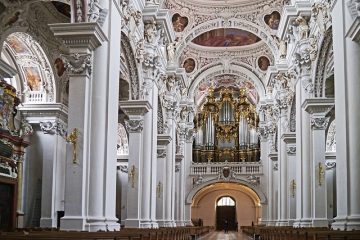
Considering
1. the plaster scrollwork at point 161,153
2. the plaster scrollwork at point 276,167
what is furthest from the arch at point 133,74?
the plaster scrollwork at point 276,167

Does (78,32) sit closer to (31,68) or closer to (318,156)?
(31,68)

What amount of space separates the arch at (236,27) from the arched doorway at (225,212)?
1568 centimetres

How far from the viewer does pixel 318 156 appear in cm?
1709

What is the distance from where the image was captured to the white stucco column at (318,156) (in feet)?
55.2

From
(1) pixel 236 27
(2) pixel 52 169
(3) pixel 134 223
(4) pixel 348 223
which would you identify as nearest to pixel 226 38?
(1) pixel 236 27

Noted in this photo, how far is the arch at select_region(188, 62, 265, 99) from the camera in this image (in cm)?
3338

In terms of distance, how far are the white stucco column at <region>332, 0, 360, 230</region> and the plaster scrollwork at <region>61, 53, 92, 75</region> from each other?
526 centimetres

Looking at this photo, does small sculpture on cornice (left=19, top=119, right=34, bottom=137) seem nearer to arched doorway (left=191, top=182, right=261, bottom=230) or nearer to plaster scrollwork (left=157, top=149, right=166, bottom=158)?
plaster scrollwork (left=157, top=149, right=166, bottom=158)

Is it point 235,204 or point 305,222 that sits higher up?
point 235,204

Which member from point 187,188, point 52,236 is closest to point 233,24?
point 187,188

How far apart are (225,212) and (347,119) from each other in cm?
3040

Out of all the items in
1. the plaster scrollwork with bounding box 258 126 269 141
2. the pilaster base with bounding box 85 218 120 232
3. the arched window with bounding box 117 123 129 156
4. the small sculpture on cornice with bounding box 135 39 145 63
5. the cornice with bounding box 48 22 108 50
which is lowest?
the pilaster base with bounding box 85 218 120 232

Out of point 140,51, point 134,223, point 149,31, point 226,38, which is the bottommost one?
point 134,223

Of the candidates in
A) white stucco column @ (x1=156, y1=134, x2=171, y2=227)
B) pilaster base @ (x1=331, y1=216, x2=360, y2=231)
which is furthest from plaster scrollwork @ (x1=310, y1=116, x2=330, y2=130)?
white stucco column @ (x1=156, y1=134, x2=171, y2=227)
